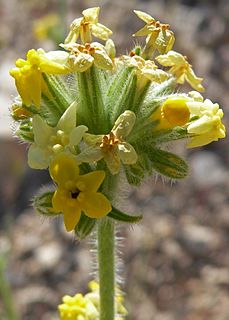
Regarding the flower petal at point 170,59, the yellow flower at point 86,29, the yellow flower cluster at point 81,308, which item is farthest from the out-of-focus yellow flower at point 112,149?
the yellow flower cluster at point 81,308

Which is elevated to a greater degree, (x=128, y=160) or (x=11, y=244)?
(x=11, y=244)

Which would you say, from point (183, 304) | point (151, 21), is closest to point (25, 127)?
point (151, 21)

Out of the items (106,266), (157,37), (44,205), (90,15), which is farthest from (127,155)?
(90,15)

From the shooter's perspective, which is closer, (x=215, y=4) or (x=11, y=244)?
(x=11, y=244)

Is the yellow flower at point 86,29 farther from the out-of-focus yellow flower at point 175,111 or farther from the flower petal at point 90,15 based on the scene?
the out-of-focus yellow flower at point 175,111

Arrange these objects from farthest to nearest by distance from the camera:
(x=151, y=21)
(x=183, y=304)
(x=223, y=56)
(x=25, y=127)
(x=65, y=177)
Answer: (x=223, y=56)
(x=183, y=304)
(x=151, y=21)
(x=25, y=127)
(x=65, y=177)

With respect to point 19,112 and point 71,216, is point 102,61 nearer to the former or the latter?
point 19,112

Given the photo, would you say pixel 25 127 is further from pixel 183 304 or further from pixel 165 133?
pixel 183 304
